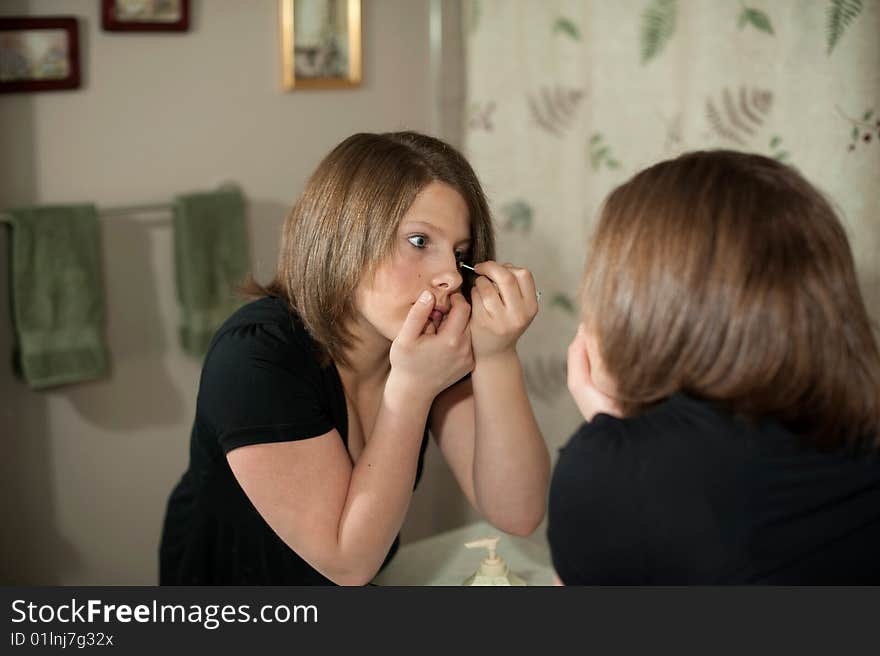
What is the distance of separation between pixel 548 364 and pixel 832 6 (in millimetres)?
845

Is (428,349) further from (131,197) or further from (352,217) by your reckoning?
(131,197)

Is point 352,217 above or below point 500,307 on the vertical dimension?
above

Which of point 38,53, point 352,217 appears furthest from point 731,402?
point 38,53

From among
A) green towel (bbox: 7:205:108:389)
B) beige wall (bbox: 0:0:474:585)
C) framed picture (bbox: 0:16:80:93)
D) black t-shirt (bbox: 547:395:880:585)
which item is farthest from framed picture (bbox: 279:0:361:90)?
black t-shirt (bbox: 547:395:880:585)

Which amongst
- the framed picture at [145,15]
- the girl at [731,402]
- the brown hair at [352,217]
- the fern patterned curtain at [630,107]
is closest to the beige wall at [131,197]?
the framed picture at [145,15]

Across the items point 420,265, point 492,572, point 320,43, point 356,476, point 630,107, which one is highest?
point 320,43

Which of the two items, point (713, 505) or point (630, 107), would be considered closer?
point (713, 505)

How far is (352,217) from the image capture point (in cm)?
106

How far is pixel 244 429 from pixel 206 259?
2.99 ft

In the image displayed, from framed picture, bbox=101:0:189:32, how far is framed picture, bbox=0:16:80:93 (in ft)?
0.21

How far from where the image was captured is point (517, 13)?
1.83 metres

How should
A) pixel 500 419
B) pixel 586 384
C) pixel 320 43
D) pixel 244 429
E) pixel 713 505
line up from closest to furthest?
pixel 713 505, pixel 586 384, pixel 244 429, pixel 500 419, pixel 320 43
